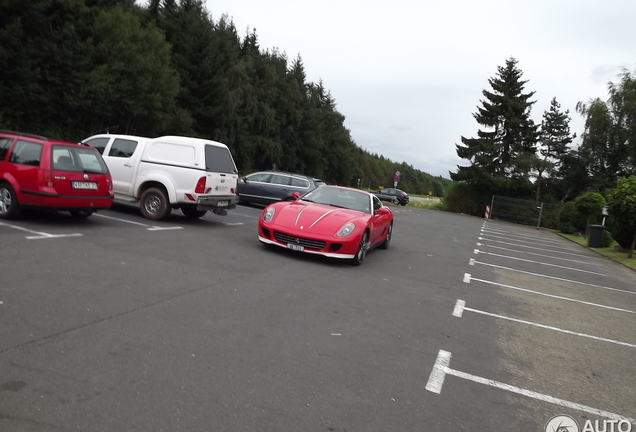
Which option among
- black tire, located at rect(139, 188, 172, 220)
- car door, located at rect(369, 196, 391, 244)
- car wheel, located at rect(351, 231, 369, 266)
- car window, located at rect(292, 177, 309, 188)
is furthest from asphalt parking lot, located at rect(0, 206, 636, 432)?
car window, located at rect(292, 177, 309, 188)

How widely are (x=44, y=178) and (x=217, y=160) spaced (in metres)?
4.07

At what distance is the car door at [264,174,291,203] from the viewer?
65.6 feet

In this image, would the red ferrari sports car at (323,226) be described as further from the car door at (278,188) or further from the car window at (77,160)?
the car door at (278,188)

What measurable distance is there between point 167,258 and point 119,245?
105 centimetres

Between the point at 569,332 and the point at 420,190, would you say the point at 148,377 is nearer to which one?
the point at 569,332

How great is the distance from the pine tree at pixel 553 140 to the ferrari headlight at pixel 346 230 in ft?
138

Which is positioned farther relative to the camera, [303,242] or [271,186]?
[271,186]

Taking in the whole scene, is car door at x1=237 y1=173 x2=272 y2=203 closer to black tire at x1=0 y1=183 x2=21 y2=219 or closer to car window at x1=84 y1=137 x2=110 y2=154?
car window at x1=84 y1=137 x2=110 y2=154

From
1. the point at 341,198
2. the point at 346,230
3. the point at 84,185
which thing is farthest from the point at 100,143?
the point at 346,230

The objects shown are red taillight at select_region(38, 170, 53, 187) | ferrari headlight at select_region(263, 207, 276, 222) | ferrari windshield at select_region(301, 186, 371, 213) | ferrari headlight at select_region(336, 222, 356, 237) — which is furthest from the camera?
ferrari windshield at select_region(301, 186, 371, 213)

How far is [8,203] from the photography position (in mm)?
9391

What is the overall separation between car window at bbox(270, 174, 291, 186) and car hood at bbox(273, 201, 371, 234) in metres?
9.83

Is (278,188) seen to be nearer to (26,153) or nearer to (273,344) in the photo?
(26,153)

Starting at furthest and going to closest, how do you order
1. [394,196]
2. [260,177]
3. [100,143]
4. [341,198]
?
[394,196]
[260,177]
[100,143]
[341,198]
